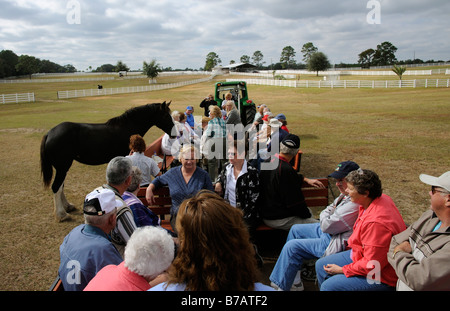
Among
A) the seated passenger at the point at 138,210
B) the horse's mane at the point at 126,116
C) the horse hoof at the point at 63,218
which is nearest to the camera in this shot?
the seated passenger at the point at 138,210

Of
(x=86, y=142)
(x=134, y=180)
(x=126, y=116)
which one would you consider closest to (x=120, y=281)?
(x=134, y=180)

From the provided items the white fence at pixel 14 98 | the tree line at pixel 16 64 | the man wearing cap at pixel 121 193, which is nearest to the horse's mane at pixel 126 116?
the man wearing cap at pixel 121 193

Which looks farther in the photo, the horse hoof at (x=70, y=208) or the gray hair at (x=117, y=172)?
the horse hoof at (x=70, y=208)

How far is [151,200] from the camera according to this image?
4.06 m

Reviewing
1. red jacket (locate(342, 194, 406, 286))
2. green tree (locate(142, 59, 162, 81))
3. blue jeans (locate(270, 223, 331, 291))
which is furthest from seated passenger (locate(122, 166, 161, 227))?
green tree (locate(142, 59, 162, 81))

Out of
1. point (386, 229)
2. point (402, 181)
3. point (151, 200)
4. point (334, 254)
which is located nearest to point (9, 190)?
point (151, 200)

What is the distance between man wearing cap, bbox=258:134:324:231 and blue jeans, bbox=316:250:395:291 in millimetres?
944

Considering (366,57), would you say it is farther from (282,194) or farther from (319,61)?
(282,194)

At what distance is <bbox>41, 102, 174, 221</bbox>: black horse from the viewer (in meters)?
6.00

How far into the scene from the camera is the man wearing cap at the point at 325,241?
2961 mm

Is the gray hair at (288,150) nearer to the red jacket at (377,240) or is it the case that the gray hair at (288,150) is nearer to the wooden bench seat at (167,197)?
the wooden bench seat at (167,197)

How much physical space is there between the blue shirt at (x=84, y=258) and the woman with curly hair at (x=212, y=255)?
2.87 ft

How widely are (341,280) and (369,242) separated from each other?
445 mm

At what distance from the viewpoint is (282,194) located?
3748 millimetres
